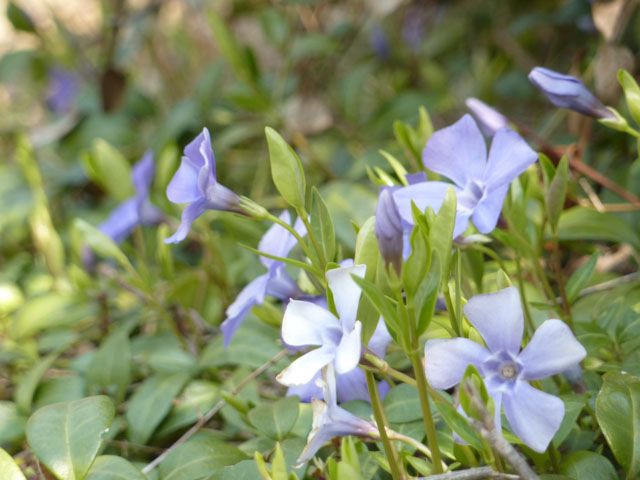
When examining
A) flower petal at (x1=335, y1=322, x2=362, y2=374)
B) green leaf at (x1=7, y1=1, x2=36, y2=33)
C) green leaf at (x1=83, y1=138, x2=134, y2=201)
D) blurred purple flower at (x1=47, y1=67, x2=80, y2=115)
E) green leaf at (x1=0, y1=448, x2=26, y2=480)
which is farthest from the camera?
blurred purple flower at (x1=47, y1=67, x2=80, y2=115)

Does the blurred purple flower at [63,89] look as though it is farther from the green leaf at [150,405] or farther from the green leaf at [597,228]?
the green leaf at [597,228]

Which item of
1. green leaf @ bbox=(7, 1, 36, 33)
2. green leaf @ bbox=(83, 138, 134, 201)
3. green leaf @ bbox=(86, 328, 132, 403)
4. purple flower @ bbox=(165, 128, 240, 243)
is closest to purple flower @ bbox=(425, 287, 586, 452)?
purple flower @ bbox=(165, 128, 240, 243)

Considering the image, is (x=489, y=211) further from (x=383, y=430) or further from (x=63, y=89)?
(x=63, y=89)

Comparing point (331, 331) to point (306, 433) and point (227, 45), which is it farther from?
→ point (227, 45)

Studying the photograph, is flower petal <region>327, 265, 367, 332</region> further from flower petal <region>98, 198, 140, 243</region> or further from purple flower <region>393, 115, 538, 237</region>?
flower petal <region>98, 198, 140, 243</region>

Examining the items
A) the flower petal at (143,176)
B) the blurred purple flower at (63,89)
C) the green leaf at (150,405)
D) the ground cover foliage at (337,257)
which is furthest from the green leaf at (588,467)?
the blurred purple flower at (63,89)

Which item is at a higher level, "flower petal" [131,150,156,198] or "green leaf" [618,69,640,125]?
"green leaf" [618,69,640,125]
